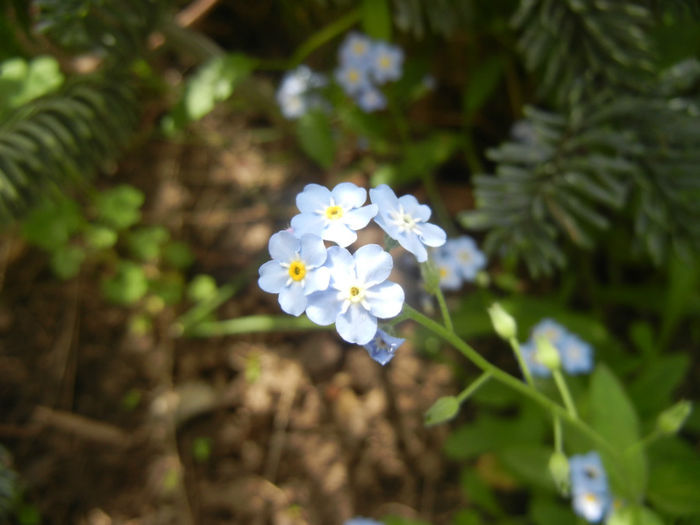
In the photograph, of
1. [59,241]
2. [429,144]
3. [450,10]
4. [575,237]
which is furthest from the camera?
[429,144]

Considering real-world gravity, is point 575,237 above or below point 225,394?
above

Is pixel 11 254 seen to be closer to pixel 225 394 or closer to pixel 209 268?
pixel 209 268

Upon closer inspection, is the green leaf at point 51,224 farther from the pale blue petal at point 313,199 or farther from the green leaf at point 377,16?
the pale blue petal at point 313,199

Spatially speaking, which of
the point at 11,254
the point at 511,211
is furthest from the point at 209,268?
the point at 511,211

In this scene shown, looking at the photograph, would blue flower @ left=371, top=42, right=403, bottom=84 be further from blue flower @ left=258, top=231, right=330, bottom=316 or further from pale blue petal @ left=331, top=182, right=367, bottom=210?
blue flower @ left=258, top=231, right=330, bottom=316

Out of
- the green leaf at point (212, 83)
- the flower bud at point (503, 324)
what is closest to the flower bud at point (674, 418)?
the flower bud at point (503, 324)

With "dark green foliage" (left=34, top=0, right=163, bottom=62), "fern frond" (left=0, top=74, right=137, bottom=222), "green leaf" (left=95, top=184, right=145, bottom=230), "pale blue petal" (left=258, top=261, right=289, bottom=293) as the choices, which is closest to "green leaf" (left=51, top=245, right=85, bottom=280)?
"green leaf" (left=95, top=184, right=145, bottom=230)

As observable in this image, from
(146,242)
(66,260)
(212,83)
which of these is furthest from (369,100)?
(66,260)

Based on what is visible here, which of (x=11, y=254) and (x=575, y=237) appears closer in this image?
(x=575, y=237)
